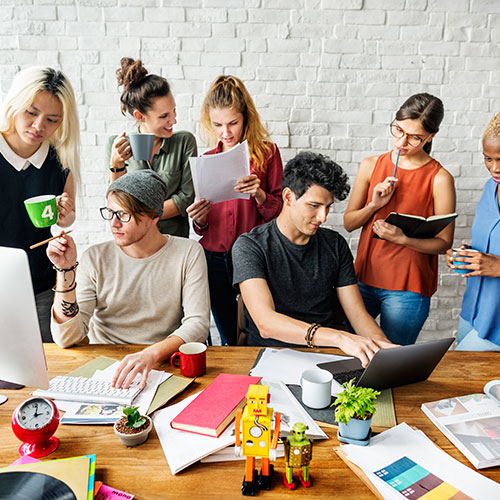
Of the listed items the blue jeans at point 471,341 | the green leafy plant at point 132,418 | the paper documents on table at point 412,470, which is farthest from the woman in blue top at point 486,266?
the green leafy plant at point 132,418

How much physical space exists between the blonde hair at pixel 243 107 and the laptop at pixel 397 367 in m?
1.19

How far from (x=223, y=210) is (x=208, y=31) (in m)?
1.17

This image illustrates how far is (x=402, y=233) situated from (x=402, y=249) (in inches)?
3.7

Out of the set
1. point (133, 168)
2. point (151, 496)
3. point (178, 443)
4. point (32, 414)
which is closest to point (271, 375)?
point (178, 443)

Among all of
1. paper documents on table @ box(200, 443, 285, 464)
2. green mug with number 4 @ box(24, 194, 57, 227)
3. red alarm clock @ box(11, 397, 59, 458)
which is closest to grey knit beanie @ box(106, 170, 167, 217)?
green mug with number 4 @ box(24, 194, 57, 227)

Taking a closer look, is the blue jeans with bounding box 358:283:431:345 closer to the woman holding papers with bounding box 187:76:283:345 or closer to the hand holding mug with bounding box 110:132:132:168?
the woman holding papers with bounding box 187:76:283:345

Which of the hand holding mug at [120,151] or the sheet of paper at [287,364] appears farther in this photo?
the hand holding mug at [120,151]

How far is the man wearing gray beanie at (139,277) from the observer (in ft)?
5.68

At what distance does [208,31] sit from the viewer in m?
2.72

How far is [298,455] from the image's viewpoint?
97cm

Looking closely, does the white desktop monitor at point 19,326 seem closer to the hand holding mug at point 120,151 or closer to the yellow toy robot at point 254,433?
the yellow toy robot at point 254,433

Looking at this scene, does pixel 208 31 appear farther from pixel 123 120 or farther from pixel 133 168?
pixel 133 168

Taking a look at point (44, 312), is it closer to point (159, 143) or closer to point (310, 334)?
point (159, 143)

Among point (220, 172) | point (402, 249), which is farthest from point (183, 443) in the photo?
point (402, 249)
